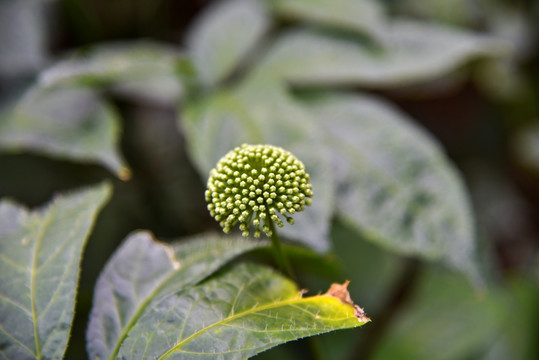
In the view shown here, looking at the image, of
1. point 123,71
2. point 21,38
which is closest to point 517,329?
point 123,71

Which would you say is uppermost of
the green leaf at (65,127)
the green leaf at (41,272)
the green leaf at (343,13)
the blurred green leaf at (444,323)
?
the green leaf at (343,13)

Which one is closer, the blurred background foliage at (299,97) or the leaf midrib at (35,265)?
the leaf midrib at (35,265)

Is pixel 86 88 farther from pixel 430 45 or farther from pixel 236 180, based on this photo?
pixel 430 45

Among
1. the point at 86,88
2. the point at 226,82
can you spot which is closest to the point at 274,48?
the point at 226,82

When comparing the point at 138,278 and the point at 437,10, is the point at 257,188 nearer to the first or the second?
the point at 138,278

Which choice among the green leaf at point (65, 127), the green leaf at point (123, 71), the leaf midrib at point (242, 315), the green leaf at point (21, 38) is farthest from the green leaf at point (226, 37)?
the leaf midrib at point (242, 315)

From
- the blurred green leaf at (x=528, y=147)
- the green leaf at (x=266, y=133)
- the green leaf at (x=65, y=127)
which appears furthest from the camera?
the blurred green leaf at (x=528, y=147)

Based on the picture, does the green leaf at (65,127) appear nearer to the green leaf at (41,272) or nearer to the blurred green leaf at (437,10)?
the green leaf at (41,272)
